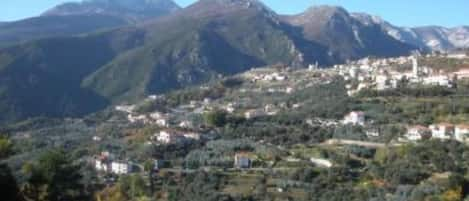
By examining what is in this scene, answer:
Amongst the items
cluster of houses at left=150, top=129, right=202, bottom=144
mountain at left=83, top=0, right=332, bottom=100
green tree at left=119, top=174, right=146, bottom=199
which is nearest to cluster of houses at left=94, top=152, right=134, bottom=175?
green tree at left=119, top=174, right=146, bottom=199

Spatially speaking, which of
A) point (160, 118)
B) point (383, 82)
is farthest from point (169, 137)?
point (383, 82)

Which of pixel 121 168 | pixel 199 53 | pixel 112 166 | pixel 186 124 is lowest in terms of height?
pixel 121 168

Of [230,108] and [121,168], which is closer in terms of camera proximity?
[121,168]

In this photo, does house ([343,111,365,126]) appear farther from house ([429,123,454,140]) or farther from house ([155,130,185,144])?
house ([155,130,185,144])

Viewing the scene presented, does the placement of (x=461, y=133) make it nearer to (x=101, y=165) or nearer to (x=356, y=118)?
(x=356, y=118)

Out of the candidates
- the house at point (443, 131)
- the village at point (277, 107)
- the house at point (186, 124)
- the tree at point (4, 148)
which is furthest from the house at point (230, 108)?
the tree at point (4, 148)

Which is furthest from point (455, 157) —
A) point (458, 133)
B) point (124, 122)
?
point (124, 122)

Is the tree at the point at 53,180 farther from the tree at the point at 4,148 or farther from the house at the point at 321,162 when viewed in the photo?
the house at the point at 321,162

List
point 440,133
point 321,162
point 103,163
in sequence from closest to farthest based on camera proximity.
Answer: point 321,162 < point 103,163 < point 440,133
